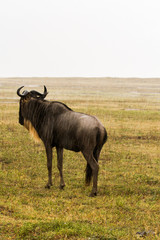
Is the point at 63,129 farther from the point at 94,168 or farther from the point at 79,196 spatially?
the point at 79,196

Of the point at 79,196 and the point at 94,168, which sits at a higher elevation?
the point at 94,168

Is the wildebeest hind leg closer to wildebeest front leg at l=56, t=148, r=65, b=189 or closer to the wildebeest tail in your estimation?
the wildebeest tail

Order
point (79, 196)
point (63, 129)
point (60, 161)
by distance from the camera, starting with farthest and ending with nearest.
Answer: point (60, 161) → point (63, 129) → point (79, 196)

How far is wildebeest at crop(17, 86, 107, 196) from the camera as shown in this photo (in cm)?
888

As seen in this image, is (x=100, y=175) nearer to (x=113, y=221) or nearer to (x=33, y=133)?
(x=33, y=133)

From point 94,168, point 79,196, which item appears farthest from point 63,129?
point 79,196

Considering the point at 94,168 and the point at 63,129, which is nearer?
the point at 94,168

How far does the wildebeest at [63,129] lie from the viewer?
29.1 ft

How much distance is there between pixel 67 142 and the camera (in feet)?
30.2

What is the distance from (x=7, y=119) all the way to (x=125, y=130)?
26.2 ft

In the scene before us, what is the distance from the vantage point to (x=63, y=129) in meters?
9.23

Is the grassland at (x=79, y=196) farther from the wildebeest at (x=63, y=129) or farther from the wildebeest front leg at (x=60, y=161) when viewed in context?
the wildebeest at (x=63, y=129)

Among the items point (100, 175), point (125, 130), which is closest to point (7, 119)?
point (125, 130)

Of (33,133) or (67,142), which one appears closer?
(67,142)
